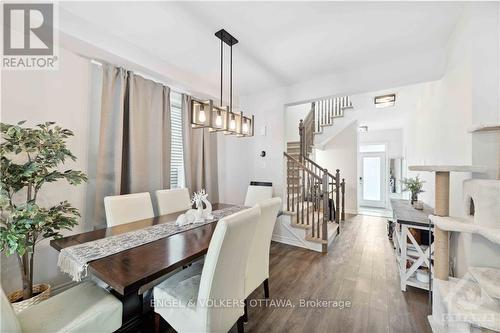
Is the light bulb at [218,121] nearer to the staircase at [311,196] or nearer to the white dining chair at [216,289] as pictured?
the white dining chair at [216,289]

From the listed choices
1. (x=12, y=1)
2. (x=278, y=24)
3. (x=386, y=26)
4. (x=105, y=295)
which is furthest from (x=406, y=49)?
(x=12, y=1)

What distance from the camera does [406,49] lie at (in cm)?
246

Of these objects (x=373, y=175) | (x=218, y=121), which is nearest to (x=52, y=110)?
(x=218, y=121)

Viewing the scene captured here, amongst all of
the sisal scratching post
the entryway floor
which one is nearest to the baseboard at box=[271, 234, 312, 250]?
the sisal scratching post

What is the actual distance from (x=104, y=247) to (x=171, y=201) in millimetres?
1231

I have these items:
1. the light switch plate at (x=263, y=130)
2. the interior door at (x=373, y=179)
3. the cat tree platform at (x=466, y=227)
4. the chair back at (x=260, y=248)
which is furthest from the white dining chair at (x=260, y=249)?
the interior door at (x=373, y=179)

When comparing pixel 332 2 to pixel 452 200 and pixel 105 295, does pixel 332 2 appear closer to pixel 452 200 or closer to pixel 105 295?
pixel 452 200

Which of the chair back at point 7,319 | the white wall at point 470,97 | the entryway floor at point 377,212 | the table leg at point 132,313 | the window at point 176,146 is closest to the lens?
the chair back at point 7,319

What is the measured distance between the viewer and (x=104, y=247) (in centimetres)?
150

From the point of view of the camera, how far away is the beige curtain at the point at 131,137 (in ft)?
7.68

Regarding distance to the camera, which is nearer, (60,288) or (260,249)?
(260,249)

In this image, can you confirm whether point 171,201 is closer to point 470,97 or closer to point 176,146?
point 176,146

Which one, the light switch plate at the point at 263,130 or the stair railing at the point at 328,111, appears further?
the stair railing at the point at 328,111

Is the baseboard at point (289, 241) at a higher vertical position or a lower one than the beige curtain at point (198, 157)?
lower
